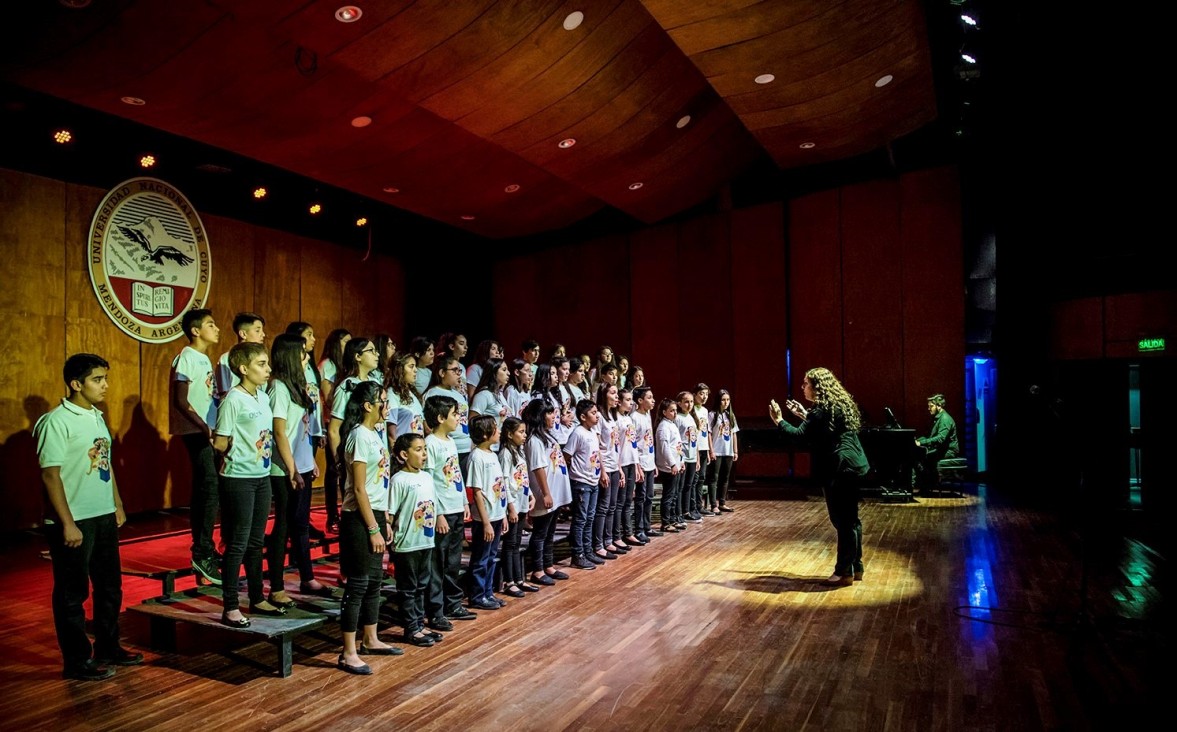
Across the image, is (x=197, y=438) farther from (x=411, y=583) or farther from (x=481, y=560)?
(x=481, y=560)

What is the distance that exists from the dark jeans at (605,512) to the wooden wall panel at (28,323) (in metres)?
4.81

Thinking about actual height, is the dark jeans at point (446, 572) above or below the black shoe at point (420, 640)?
above

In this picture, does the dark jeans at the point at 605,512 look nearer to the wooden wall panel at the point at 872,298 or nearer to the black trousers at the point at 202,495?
the black trousers at the point at 202,495

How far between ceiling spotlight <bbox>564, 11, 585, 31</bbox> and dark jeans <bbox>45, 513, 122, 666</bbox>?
4489mm

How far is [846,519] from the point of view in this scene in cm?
485

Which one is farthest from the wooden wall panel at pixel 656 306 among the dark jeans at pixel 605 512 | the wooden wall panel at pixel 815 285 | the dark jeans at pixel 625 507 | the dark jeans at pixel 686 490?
the dark jeans at pixel 605 512

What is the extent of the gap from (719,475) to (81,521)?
6093 mm

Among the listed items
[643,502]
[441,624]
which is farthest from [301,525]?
[643,502]

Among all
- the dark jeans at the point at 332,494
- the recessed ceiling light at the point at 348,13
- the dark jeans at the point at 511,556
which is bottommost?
the dark jeans at the point at 511,556

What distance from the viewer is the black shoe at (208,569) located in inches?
162

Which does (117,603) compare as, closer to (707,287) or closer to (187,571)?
(187,571)

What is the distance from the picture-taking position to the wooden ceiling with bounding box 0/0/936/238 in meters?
5.07

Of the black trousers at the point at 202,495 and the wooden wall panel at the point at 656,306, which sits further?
the wooden wall panel at the point at 656,306

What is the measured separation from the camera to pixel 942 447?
8742 millimetres
